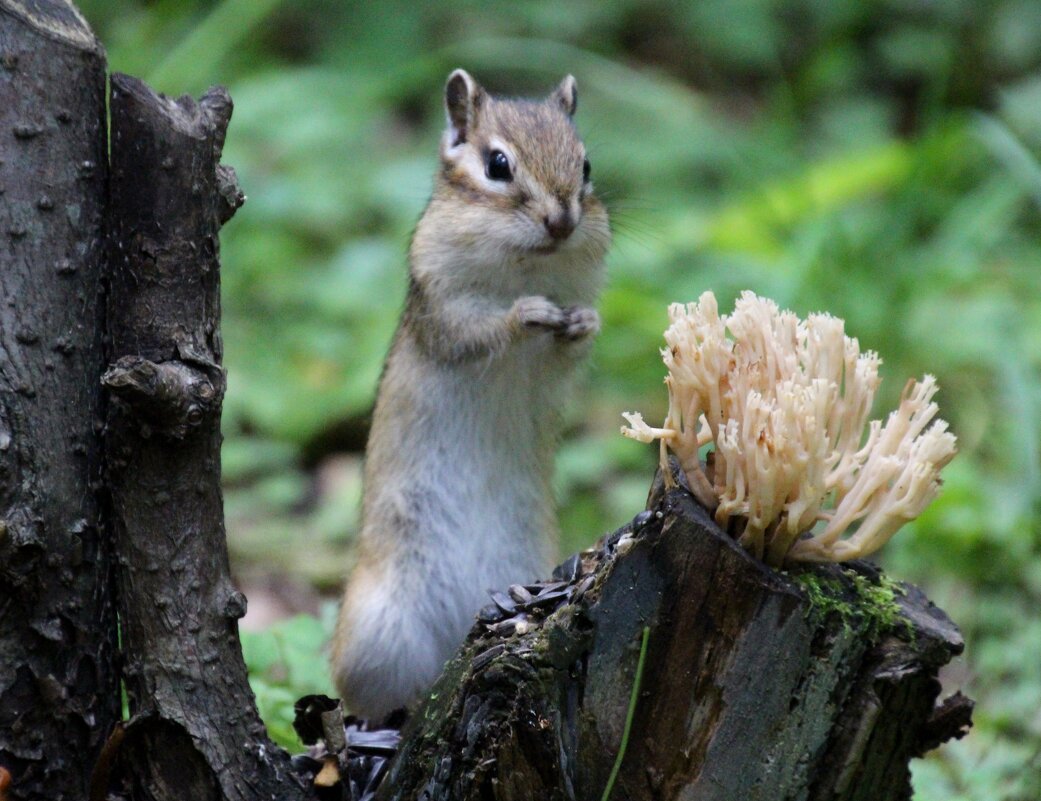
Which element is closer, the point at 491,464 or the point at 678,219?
the point at 491,464

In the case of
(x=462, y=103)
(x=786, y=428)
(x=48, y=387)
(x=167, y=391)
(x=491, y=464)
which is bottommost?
(x=786, y=428)

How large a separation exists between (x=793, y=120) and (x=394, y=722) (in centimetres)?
602

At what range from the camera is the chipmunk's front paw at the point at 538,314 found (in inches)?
134

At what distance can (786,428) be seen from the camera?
2104 millimetres

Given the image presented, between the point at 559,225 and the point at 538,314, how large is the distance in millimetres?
238

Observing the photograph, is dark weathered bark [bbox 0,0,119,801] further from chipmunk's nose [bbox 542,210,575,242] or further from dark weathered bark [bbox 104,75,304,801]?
chipmunk's nose [bbox 542,210,575,242]

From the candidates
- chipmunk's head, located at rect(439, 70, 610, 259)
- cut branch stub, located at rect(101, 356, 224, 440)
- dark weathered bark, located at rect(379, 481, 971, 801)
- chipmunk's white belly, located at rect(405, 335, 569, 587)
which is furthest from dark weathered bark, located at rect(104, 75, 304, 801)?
chipmunk's head, located at rect(439, 70, 610, 259)

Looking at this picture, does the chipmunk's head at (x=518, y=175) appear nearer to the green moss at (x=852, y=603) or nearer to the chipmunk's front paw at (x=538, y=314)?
the chipmunk's front paw at (x=538, y=314)

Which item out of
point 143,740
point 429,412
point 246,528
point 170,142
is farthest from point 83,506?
point 246,528

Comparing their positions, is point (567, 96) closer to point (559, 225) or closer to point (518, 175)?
point (518, 175)

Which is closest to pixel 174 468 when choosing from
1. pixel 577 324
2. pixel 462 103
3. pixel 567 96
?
pixel 577 324

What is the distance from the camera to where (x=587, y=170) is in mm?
3748

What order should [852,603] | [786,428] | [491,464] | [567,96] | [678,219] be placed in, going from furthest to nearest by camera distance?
[678,219] < [567,96] < [491,464] < [852,603] < [786,428]

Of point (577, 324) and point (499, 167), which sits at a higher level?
point (499, 167)
